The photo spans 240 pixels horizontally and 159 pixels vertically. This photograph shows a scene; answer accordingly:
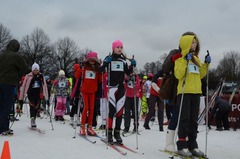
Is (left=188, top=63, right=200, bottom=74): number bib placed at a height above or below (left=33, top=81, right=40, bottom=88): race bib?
above

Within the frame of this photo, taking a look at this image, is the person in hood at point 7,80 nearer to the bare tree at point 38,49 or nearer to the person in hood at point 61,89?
the person in hood at point 61,89

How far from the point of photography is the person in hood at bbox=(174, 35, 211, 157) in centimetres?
586

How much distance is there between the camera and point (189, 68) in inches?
235

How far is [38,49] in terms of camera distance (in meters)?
68.6

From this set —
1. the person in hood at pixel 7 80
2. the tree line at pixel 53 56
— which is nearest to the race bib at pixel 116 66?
the person in hood at pixel 7 80

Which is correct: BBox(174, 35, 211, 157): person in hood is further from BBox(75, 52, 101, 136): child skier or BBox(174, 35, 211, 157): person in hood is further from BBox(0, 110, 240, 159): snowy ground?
BBox(75, 52, 101, 136): child skier

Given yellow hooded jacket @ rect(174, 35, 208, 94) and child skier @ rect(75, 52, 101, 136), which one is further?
child skier @ rect(75, 52, 101, 136)

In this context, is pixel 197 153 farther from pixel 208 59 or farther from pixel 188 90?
pixel 208 59

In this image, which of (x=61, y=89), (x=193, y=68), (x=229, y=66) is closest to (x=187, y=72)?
(x=193, y=68)

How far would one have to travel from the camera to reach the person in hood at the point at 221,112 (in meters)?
12.9

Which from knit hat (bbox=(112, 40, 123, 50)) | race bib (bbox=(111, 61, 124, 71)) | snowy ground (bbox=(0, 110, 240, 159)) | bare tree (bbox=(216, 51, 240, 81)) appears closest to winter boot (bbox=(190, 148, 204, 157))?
snowy ground (bbox=(0, 110, 240, 159))

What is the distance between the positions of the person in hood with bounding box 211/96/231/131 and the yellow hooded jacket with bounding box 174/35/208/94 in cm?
733

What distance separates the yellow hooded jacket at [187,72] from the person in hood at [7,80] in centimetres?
392

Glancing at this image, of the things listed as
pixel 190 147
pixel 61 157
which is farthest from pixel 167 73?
pixel 61 157
